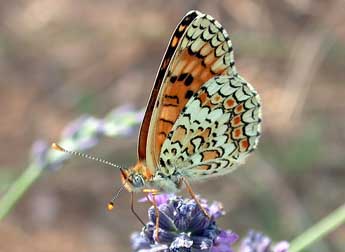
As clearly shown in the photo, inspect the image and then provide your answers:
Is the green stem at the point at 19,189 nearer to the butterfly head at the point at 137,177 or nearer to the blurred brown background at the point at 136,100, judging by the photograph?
the butterfly head at the point at 137,177

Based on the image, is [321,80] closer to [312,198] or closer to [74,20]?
[312,198]

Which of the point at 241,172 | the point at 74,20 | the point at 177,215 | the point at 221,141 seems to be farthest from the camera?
the point at 74,20

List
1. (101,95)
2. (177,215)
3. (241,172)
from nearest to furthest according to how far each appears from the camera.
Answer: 1. (177,215)
2. (241,172)
3. (101,95)

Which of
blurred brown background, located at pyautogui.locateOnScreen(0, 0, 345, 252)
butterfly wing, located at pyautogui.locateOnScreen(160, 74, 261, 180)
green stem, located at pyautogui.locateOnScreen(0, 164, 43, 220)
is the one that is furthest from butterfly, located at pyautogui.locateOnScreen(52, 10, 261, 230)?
blurred brown background, located at pyautogui.locateOnScreen(0, 0, 345, 252)

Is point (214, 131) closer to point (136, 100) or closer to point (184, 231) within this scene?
point (184, 231)

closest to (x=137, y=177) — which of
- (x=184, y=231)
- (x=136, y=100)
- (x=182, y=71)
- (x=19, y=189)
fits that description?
(x=184, y=231)

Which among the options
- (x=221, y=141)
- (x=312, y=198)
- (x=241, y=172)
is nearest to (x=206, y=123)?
(x=221, y=141)

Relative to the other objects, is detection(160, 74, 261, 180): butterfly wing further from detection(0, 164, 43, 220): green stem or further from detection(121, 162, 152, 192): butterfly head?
detection(0, 164, 43, 220): green stem
